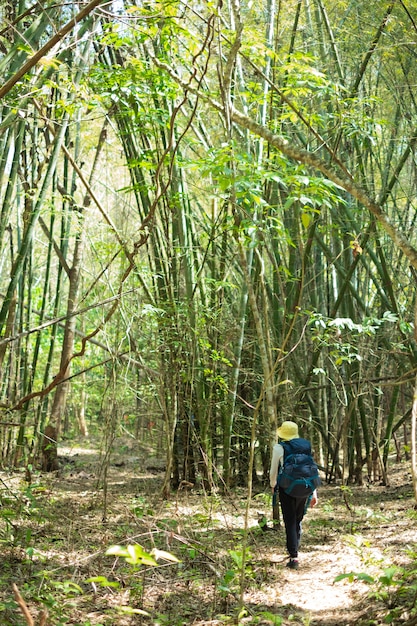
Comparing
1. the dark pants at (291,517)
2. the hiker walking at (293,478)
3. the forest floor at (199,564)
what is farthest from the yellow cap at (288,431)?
the forest floor at (199,564)

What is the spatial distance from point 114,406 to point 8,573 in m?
1.41

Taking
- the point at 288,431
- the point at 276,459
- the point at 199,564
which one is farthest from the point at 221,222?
the point at 199,564

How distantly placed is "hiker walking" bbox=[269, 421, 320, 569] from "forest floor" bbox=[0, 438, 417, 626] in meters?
0.22

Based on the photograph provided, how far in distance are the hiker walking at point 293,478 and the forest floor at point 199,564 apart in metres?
0.22

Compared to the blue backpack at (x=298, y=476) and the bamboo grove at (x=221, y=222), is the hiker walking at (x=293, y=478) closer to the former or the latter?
the blue backpack at (x=298, y=476)

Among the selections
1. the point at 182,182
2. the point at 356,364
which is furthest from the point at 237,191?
the point at 356,364

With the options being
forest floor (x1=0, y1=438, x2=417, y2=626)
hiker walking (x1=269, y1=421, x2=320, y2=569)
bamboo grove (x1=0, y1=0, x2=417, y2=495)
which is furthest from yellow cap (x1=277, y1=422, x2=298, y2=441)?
forest floor (x1=0, y1=438, x2=417, y2=626)

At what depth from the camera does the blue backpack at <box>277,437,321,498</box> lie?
3758mm

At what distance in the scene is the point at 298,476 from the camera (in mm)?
3762

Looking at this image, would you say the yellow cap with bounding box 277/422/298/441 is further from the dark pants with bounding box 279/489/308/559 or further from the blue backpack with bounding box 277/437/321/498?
the dark pants with bounding box 279/489/308/559

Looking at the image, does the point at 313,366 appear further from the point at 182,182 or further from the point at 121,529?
the point at 121,529

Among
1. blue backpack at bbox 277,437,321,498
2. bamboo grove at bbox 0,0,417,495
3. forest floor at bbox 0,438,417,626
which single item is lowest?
forest floor at bbox 0,438,417,626

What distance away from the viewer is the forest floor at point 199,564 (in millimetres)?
2904

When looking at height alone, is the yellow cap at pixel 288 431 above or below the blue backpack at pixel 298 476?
above
